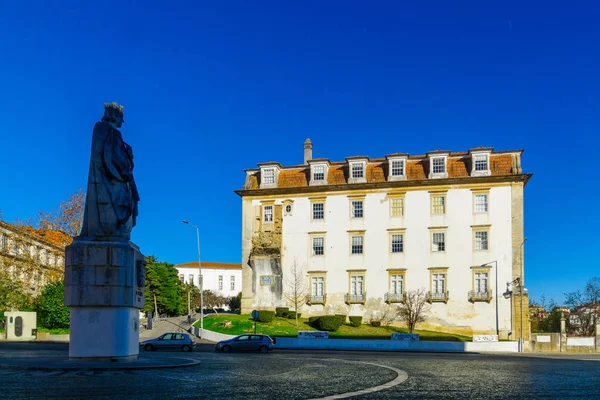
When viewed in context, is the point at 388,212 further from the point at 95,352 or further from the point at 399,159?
the point at 95,352

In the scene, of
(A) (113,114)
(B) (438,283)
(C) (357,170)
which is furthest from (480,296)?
(A) (113,114)

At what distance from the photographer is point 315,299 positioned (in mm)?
59281

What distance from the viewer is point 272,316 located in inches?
2191

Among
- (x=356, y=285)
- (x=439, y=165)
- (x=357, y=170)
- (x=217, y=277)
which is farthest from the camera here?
(x=217, y=277)

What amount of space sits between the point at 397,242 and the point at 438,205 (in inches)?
195

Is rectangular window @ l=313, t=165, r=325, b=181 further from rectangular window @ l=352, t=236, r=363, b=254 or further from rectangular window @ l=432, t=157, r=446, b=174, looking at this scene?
rectangular window @ l=432, t=157, r=446, b=174

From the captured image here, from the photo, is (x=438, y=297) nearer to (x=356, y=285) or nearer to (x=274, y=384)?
(x=356, y=285)

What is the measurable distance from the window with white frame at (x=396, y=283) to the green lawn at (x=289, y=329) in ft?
11.4

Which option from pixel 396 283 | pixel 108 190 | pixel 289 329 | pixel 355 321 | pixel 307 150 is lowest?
pixel 289 329

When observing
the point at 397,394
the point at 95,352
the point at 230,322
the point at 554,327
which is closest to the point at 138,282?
the point at 95,352

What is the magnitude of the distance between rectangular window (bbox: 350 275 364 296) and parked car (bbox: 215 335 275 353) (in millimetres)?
24483

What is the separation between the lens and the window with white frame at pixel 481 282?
55.8 meters

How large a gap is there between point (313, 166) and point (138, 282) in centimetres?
4463

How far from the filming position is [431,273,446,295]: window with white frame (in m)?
56.9
